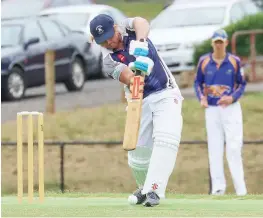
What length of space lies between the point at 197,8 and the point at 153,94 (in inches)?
623

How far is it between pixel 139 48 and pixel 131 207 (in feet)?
4.44

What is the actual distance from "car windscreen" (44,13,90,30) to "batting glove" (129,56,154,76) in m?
17.2

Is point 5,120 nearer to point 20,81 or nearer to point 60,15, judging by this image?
point 20,81

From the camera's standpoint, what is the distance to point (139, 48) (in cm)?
1030

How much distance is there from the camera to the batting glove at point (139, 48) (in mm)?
10281

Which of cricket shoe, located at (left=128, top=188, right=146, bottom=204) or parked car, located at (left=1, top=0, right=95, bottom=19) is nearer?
cricket shoe, located at (left=128, top=188, right=146, bottom=204)

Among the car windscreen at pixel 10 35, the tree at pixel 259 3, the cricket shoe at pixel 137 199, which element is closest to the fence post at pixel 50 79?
the car windscreen at pixel 10 35

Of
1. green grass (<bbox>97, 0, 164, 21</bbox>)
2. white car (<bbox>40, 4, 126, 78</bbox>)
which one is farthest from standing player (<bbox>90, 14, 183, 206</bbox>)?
green grass (<bbox>97, 0, 164, 21</bbox>)

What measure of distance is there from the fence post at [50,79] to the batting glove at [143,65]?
1015 cm

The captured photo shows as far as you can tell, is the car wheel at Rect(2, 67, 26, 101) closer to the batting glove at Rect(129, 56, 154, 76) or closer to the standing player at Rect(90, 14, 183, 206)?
the standing player at Rect(90, 14, 183, 206)

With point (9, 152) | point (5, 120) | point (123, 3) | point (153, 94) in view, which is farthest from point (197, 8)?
point (123, 3)

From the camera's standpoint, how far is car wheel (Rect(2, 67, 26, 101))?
22766 mm

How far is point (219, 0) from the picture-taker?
27.0m

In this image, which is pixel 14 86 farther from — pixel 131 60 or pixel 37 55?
pixel 131 60
